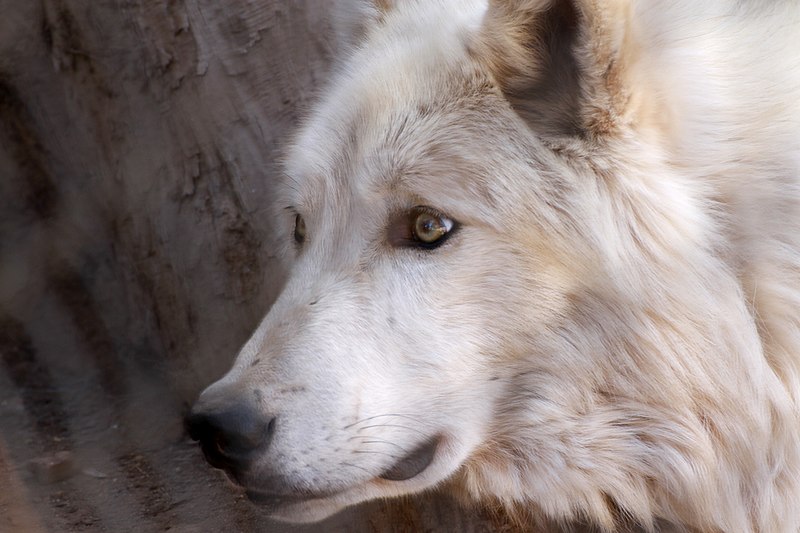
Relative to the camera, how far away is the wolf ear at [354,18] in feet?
7.76

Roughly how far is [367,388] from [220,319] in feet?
4.47

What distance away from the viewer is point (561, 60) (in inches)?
68.3

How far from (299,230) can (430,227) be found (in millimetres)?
626

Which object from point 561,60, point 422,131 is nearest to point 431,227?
point 422,131

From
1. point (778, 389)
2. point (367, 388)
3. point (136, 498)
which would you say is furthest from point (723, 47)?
point (136, 498)

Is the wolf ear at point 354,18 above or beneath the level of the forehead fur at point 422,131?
above

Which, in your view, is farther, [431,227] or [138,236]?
[138,236]

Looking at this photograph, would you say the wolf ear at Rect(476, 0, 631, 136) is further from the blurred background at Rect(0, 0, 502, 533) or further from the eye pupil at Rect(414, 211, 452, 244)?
the blurred background at Rect(0, 0, 502, 533)

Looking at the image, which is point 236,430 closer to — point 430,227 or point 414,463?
point 414,463

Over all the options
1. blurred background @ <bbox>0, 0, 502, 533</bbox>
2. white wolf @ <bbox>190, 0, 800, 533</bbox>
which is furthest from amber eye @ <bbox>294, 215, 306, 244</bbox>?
blurred background @ <bbox>0, 0, 502, 533</bbox>

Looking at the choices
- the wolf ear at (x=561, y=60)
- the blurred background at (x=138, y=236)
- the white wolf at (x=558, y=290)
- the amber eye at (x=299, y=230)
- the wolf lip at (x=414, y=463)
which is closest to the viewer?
the wolf ear at (x=561, y=60)

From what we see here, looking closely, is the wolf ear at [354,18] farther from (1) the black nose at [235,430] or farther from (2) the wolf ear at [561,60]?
(1) the black nose at [235,430]

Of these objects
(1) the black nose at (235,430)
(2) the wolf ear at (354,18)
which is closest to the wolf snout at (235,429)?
(1) the black nose at (235,430)

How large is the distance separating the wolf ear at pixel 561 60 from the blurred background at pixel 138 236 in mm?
1104
